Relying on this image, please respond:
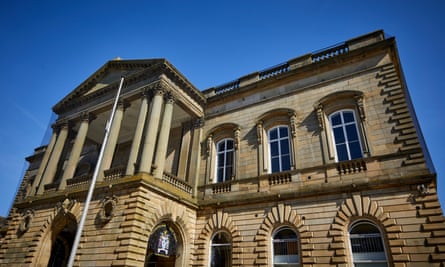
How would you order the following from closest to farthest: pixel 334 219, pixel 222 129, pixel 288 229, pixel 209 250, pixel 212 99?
1. pixel 334 219
2. pixel 288 229
3. pixel 209 250
4. pixel 222 129
5. pixel 212 99

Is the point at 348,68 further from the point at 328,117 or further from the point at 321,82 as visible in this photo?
the point at 328,117

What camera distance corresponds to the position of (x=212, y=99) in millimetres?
18000

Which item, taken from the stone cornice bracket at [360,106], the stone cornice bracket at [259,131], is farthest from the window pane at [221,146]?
the stone cornice bracket at [360,106]

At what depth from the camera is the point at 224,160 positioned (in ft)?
52.3

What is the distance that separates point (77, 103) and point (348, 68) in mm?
17135

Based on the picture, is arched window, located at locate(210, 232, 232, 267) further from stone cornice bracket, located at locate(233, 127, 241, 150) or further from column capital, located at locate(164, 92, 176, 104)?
column capital, located at locate(164, 92, 176, 104)

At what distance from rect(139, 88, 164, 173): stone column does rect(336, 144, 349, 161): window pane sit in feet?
28.6

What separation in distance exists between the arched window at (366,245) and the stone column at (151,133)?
356 inches

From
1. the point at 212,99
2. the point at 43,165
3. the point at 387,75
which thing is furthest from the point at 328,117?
the point at 43,165

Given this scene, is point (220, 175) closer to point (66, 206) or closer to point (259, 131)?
point (259, 131)

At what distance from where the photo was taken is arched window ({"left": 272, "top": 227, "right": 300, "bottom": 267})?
1148 centimetres

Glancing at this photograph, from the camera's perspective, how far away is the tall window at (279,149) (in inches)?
546

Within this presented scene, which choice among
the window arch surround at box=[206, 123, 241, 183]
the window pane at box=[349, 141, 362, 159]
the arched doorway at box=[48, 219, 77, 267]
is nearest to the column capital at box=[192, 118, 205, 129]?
the window arch surround at box=[206, 123, 241, 183]

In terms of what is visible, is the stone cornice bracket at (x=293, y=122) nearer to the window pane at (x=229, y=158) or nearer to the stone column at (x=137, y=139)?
the window pane at (x=229, y=158)
